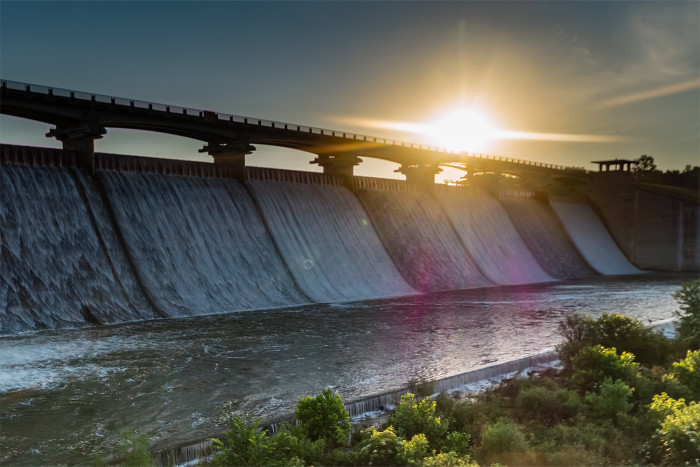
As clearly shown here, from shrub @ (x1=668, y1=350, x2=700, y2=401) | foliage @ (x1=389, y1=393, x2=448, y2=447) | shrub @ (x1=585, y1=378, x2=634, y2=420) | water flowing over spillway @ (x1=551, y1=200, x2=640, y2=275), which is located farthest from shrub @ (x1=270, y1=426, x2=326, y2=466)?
water flowing over spillway @ (x1=551, y1=200, x2=640, y2=275)

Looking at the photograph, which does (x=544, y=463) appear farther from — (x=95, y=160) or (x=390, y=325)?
(x=95, y=160)

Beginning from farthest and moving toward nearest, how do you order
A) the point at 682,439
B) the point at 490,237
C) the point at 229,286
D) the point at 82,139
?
the point at 490,237 < the point at 82,139 < the point at 229,286 < the point at 682,439

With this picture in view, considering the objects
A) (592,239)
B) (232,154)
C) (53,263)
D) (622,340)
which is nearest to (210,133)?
(232,154)

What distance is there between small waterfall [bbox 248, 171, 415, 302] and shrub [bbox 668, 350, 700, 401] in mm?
20978

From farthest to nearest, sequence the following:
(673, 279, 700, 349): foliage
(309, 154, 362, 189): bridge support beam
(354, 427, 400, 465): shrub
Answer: (309, 154, 362, 189): bridge support beam
(673, 279, 700, 349): foliage
(354, 427, 400, 465): shrub

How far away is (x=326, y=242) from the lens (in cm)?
3578

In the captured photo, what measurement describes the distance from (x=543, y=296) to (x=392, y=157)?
1970 centimetres

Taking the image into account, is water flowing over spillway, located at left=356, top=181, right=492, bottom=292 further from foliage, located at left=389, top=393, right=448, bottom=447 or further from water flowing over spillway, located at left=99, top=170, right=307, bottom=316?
foliage, located at left=389, top=393, right=448, bottom=447

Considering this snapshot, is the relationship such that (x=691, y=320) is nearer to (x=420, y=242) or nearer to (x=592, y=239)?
(x=420, y=242)

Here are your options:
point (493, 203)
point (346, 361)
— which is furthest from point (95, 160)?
point (493, 203)

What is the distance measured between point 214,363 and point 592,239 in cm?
5713

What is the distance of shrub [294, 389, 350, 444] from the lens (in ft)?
28.1

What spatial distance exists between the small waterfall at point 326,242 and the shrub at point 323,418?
22165mm

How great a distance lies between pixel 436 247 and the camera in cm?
4356
